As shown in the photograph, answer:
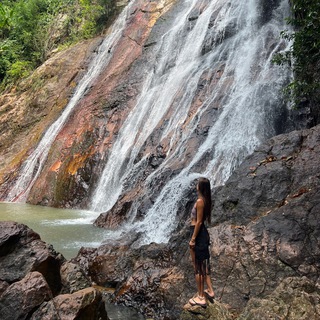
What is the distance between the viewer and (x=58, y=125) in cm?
2519

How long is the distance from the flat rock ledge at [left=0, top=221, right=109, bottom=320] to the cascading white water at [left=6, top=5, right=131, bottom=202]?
1483cm

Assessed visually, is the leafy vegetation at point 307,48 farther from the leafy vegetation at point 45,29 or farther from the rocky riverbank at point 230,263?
the leafy vegetation at point 45,29

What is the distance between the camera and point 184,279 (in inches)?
280

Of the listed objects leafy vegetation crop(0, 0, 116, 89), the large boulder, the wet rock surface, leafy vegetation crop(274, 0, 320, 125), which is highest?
leafy vegetation crop(0, 0, 116, 89)

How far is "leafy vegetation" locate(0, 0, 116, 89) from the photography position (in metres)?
32.5

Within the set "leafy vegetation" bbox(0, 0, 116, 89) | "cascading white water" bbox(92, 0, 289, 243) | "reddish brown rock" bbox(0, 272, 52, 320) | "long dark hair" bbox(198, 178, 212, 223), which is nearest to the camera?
"reddish brown rock" bbox(0, 272, 52, 320)

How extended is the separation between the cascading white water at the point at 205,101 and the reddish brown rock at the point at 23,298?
513 centimetres

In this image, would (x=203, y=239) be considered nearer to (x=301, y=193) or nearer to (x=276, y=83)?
(x=301, y=193)

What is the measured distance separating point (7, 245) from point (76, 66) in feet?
78.2

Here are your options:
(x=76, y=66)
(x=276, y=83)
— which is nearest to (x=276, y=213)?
(x=276, y=83)

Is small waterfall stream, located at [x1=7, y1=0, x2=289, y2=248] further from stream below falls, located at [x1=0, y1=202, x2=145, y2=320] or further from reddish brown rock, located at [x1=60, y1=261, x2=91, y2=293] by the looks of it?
reddish brown rock, located at [x1=60, y1=261, x2=91, y2=293]

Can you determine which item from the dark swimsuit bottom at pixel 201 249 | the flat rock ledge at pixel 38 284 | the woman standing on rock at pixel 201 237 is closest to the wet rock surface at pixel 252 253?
the woman standing on rock at pixel 201 237

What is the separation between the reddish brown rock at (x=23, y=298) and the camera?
Answer: 5.49 metres

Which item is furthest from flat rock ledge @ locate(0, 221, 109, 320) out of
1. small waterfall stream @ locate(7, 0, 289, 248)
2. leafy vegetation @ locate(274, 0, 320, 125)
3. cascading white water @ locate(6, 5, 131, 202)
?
cascading white water @ locate(6, 5, 131, 202)
